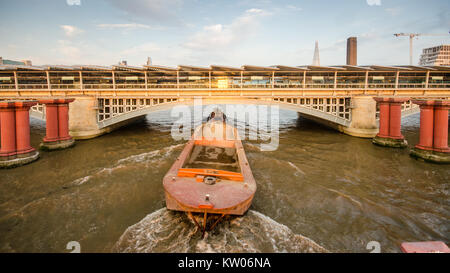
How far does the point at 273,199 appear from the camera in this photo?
33.1 feet

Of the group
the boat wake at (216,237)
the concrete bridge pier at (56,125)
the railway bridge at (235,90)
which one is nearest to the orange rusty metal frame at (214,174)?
the boat wake at (216,237)

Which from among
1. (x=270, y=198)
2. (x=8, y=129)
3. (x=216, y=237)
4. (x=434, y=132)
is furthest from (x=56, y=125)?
(x=434, y=132)

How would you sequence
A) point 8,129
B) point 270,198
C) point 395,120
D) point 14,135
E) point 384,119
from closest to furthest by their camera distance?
point 270,198 → point 8,129 → point 14,135 → point 395,120 → point 384,119

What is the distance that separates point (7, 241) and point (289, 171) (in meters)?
13.4

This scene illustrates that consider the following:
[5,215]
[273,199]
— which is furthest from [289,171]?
[5,215]

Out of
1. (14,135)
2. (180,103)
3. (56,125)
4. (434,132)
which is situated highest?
(180,103)

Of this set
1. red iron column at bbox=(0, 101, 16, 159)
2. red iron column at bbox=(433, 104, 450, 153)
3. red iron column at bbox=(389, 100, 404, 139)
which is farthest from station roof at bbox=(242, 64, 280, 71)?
red iron column at bbox=(0, 101, 16, 159)

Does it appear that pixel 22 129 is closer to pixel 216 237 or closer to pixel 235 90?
pixel 216 237

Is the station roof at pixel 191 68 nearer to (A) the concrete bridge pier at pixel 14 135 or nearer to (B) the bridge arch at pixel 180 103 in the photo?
(B) the bridge arch at pixel 180 103

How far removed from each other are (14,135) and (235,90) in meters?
19.9

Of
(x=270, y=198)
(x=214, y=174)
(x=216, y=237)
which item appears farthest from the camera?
(x=270, y=198)

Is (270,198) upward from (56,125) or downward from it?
downward

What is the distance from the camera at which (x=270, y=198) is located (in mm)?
10172
